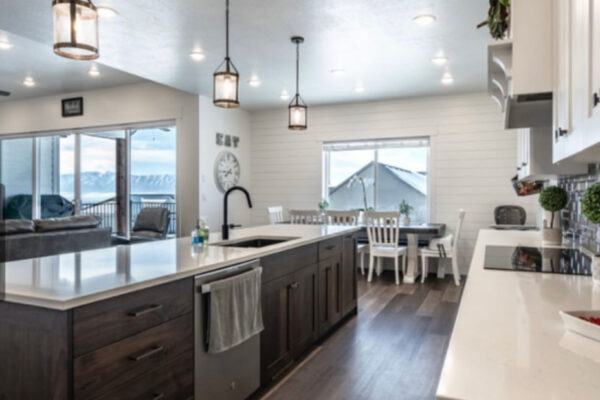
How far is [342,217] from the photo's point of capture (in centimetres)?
650

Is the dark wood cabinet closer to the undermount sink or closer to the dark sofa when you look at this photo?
the undermount sink

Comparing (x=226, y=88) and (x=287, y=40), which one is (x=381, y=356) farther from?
(x=287, y=40)

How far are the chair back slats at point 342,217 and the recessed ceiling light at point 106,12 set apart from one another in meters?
3.79

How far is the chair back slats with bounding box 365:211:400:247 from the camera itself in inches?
225

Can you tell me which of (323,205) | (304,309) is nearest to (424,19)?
(304,309)

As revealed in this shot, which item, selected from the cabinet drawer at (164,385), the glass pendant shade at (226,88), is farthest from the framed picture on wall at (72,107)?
the cabinet drawer at (164,385)

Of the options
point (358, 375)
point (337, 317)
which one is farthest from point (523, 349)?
point (337, 317)

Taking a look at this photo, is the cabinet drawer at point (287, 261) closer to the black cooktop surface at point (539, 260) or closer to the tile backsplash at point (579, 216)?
the black cooktop surface at point (539, 260)

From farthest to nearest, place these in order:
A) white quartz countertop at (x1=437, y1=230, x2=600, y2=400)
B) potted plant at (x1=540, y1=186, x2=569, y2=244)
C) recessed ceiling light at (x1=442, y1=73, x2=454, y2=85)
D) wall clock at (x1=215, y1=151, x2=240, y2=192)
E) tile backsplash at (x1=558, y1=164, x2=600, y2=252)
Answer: wall clock at (x1=215, y1=151, x2=240, y2=192) < recessed ceiling light at (x1=442, y1=73, x2=454, y2=85) < potted plant at (x1=540, y1=186, x2=569, y2=244) < tile backsplash at (x1=558, y1=164, x2=600, y2=252) < white quartz countertop at (x1=437, y1=230, x2=600, y2=400)

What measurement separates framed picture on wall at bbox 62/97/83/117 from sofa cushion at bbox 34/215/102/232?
323 centimetres

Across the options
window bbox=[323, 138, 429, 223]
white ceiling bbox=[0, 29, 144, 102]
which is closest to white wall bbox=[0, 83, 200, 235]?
white ceiling bbox=[0, 29, 144, 102]

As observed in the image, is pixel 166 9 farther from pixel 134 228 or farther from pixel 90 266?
pixel 134 228

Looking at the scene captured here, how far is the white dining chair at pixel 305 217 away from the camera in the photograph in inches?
250

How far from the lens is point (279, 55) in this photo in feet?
15.0
